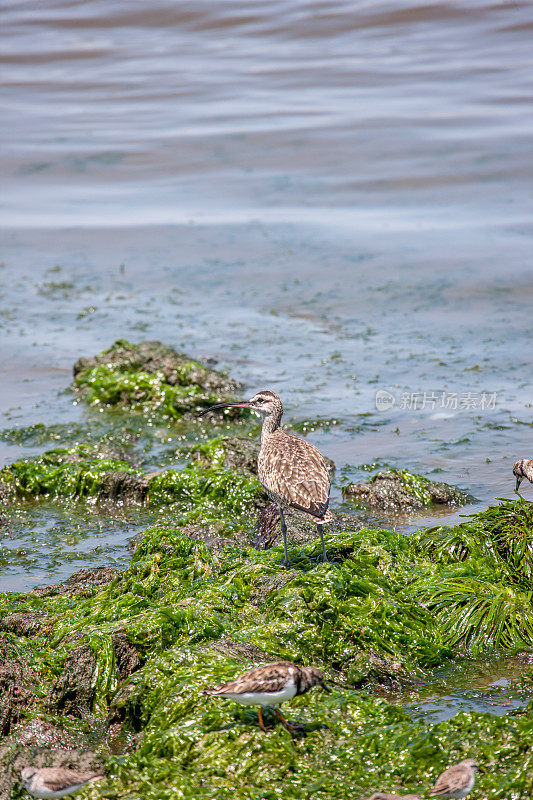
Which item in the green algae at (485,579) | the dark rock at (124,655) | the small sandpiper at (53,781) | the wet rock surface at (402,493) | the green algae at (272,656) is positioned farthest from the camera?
the wet rock surface at (402,493)

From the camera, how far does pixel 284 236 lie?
1308 cm

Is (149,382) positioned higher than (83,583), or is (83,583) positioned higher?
(149,382)

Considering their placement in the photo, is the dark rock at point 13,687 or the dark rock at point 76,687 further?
the dark rock at point 76,687

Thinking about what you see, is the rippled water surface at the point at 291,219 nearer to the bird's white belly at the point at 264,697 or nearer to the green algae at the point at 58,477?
the green algae at the point at 58,477

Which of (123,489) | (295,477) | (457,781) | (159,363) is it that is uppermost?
(295,477)

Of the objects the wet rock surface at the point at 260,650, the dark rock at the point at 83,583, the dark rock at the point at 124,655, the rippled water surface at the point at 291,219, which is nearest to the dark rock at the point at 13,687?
the wet rock surface at the point at 260,650

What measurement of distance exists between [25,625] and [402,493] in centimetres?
274

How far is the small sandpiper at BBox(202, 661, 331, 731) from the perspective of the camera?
11.7 ft

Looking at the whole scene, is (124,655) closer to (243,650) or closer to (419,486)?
(243,650)

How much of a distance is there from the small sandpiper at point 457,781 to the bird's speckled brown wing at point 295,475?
1718 millimetres

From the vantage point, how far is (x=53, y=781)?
3430 millimetres

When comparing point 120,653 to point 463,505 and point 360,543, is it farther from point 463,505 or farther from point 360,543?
point 463,505

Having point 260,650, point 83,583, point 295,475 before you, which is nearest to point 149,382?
point 83,583

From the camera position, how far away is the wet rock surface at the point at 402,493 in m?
6.42
